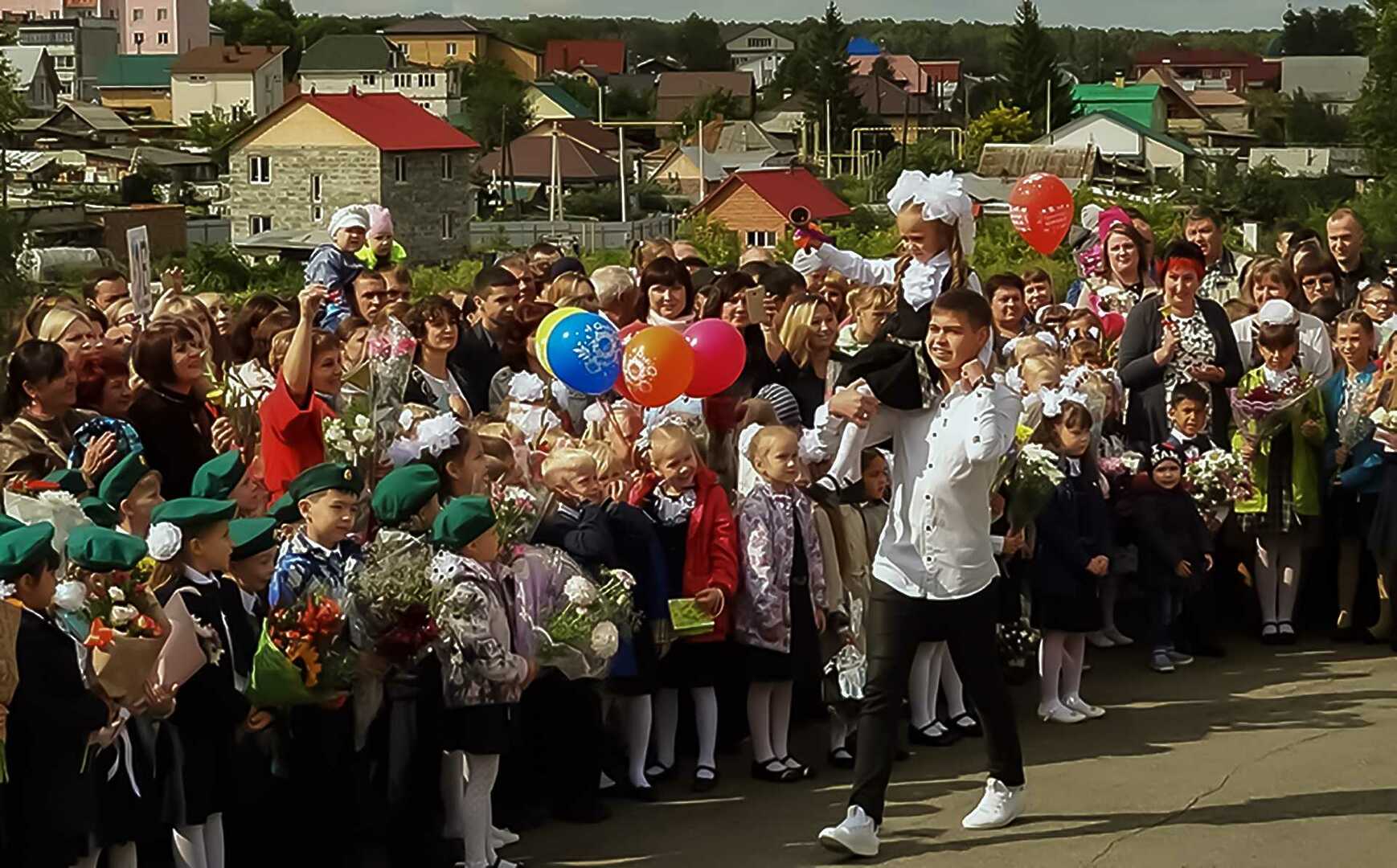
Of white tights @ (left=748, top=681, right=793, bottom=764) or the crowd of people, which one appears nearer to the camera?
the crowd of people

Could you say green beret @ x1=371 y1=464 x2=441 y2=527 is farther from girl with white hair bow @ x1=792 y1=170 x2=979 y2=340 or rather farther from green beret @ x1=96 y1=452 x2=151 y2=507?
girl with white hair bow @ x1=792 y1=170 x2=979 y2=340

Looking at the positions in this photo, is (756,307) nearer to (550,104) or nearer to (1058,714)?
(1058,714)

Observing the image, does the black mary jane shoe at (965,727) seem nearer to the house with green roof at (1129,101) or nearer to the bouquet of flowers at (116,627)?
the bouquet of flowers at (116,627)

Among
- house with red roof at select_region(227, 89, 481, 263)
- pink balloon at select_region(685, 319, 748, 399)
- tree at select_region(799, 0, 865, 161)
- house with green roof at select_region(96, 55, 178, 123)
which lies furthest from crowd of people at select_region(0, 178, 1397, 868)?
house with green roof at select_region(96, 55, 178, 123)

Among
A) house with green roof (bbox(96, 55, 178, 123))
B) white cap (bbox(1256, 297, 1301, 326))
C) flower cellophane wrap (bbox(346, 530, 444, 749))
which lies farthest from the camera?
house with green roof (bbox(96, 55, 178, 123))

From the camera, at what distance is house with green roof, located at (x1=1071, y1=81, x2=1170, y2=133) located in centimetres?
11750

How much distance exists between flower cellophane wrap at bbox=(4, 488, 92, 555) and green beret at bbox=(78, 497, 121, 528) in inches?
1.1

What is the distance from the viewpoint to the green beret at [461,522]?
729 cm

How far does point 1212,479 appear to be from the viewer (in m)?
10.8

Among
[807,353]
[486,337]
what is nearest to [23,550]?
[486,337]

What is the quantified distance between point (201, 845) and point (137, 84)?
165411mm

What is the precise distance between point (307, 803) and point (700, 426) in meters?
2.74

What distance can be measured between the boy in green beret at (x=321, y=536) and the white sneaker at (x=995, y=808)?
8.22 ft

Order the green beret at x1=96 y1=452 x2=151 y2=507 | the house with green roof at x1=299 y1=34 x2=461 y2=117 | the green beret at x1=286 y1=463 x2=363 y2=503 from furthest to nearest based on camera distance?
the house with green roof at x1=299 y1=34 x2=461 y2=117 → the green beret at x1=286 y1=463 x2=363 y2=503 → the green beret at x1=96 y1=452 x2=151 y2=507
